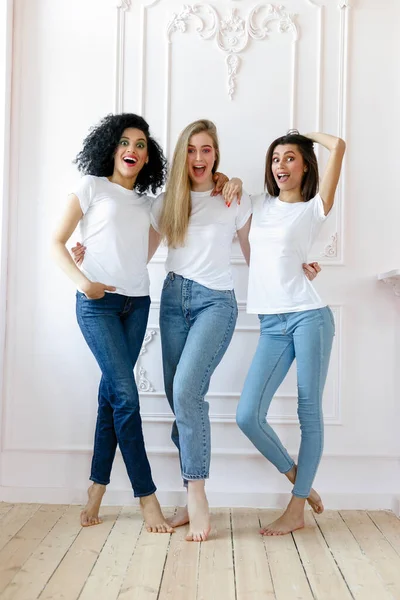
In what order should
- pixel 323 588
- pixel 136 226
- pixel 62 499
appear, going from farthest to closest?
pixel 62 499 < pixel 136 226 < pixel 323 588

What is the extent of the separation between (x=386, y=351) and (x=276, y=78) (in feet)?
4.13

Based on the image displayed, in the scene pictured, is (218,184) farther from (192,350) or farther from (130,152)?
(192,350)

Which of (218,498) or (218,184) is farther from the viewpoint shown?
(218,498)

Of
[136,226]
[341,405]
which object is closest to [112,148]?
[136,226]

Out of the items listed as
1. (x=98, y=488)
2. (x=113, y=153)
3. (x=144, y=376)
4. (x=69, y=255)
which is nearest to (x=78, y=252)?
(x=69, y=255)

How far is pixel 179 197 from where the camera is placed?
218cm

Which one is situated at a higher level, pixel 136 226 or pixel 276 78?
pixel 276 78

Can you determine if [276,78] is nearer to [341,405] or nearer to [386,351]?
[386,351]

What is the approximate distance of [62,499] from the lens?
2.55 meters

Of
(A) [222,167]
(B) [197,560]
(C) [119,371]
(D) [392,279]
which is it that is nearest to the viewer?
(B) [197,560]

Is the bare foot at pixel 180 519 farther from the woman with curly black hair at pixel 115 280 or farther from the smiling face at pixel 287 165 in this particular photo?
the smiling face at pixel 287 165

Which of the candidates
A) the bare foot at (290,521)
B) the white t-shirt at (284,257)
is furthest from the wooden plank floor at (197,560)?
the white t-shirt at (284,257)

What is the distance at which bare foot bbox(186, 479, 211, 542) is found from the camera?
2.06 m

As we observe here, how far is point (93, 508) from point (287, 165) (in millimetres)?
1470
